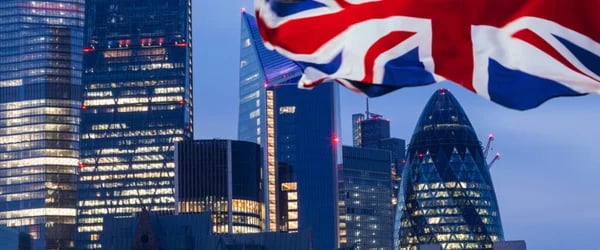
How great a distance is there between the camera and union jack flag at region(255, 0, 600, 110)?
12898 millimetres

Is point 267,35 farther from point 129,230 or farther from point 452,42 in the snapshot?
point 129,230

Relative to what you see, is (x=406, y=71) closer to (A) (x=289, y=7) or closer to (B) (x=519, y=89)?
(B) (x=519, y=89)

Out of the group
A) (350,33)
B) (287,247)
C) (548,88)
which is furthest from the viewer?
(287,247)

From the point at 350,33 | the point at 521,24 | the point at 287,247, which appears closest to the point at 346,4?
the point at 350,33

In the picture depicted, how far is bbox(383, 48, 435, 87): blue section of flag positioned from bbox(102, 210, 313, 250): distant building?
147m

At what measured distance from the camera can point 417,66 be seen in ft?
44.0

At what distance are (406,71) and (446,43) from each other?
0.44m

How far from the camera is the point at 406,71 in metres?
13.4

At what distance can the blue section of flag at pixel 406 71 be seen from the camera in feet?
43.7

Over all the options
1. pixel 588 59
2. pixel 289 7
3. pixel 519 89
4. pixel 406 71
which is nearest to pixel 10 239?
pixel 289 7

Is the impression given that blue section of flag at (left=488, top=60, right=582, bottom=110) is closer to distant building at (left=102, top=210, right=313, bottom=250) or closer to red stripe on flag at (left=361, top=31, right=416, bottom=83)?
red stripe on flag at (left=361, top=31, right=416, bottom=83)

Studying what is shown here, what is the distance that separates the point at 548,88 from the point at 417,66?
1227mm

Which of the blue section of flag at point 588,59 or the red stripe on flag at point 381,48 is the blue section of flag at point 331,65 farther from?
the blue section of flag at point 588,59

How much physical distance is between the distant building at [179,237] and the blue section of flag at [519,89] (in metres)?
148
